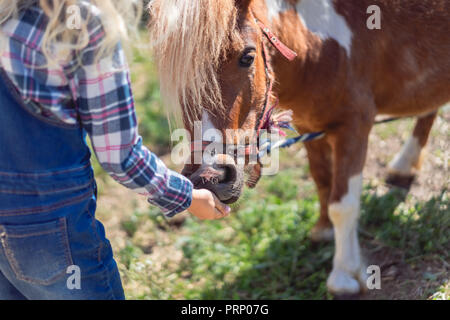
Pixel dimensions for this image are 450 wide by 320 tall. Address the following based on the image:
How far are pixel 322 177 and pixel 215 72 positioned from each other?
1453 mm

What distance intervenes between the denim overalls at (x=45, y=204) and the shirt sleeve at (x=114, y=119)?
12 cm

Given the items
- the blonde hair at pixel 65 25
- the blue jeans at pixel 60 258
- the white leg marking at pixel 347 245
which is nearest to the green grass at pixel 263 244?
the white leg marking at pixel 347 245

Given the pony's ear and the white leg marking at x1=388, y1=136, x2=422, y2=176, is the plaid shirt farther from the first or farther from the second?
the white leg marking at x1=388, y1=136, x2=422, y2=176

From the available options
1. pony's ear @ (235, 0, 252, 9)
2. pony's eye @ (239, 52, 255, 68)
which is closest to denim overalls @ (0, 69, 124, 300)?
pony's eye @ (239, 52, 255, 68)

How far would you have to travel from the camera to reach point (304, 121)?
101 inches

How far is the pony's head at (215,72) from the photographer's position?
1.70 meters

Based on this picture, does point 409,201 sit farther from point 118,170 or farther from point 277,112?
point 118,170

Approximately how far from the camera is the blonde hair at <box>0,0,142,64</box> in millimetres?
1129

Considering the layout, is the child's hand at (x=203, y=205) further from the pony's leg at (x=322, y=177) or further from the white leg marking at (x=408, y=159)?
the white leg marking at (x=408, y=159)

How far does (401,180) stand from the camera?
3350mm

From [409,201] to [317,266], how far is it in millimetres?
791

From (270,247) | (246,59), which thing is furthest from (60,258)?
(270,247)

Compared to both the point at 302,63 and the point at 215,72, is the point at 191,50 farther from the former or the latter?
the point at 302,63

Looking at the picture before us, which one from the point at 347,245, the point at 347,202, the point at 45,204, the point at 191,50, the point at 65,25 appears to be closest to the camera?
the point at 65,25
